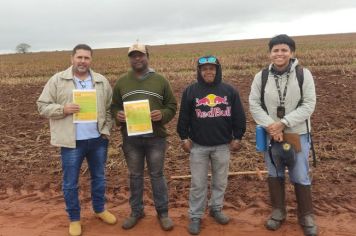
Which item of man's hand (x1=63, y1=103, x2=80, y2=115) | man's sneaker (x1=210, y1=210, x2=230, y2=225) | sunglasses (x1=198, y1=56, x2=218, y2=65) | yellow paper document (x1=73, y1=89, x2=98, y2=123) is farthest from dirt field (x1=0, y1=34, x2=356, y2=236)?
sunglasses (x1=198, y1=56, x2=218, y2=65)

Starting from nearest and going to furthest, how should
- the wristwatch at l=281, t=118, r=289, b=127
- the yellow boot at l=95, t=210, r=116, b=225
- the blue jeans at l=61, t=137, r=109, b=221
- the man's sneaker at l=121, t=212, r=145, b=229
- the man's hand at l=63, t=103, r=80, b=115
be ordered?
the wristwatch at l=281, t=118, r=289, b=127 < the man's hand at l=63, t=103, r=80, b=115 < the blue jeans at l=61, t=137, r=109, b=221 < the man's sneaker at l=121, t=212, r=145, b=229 < the yellow boot at l=95, t=210, r=116, b=225

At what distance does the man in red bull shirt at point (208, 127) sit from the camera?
15.6 ft

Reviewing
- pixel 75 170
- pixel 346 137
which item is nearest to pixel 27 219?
pixel 75 170

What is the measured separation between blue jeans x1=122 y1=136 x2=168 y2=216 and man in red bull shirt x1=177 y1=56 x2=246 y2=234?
343 mm

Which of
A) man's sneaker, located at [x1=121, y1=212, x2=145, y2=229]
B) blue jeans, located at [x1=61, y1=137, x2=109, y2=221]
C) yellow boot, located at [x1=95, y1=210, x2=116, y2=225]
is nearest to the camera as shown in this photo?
blue jeans, located at [x1=61, y1=137, x2=109, y2=221]

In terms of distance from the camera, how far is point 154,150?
492 cm

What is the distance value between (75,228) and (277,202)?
250cm

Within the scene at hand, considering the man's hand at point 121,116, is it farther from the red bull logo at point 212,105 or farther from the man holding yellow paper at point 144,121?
the red bull logo at point 212,105

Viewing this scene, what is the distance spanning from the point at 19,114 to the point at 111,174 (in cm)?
608

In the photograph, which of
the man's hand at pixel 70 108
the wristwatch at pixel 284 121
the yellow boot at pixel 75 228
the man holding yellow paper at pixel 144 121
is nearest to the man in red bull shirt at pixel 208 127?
the man holding yellow paper at pixel 144 121

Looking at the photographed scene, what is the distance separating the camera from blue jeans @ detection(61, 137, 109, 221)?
484 cm

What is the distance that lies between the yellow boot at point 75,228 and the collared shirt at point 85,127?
1.11m

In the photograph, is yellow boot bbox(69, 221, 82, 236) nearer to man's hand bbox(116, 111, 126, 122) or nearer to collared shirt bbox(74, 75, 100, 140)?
collared shirt bbox(74, 75, 100, 140)

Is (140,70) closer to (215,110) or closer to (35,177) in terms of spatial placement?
(215,110)
